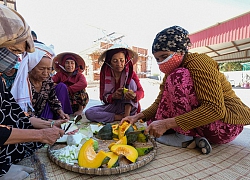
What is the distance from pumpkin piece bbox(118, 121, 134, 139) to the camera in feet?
5.49

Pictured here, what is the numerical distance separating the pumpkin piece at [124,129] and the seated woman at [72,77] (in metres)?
1.60

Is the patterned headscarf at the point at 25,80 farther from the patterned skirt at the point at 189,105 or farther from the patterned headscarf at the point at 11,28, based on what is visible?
the patterned skirt at the point at 189,105

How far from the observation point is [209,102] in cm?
137

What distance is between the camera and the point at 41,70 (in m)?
2.02

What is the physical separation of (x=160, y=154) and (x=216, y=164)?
406 millimetres

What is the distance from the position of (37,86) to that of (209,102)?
184cm

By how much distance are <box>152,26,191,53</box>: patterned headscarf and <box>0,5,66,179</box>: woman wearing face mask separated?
100 cm

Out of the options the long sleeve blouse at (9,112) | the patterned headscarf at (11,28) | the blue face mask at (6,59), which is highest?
the patterned headscarf at (11,28)

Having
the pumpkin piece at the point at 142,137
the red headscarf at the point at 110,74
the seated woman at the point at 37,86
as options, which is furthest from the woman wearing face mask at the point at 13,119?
the red headscarf at the point at 110,74

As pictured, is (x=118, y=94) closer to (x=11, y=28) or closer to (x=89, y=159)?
(x=89, y=159)

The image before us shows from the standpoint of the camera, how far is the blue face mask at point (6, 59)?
1.10 meters

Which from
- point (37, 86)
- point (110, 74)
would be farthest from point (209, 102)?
point (37, 86)

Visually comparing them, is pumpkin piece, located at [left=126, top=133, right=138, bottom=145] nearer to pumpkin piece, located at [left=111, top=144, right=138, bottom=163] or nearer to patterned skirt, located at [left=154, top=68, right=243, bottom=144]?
pumpkin piece, located at [left=111, top=144, right=138, bottom=163]

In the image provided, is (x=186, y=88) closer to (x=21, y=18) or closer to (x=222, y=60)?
(x=21, y=18)
